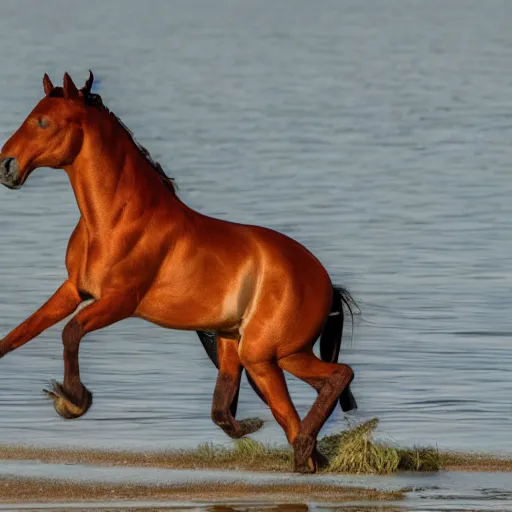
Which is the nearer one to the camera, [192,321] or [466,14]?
[192,321]

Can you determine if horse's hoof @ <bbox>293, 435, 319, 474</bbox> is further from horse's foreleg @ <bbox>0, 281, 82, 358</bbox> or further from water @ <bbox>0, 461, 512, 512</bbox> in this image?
horse's foreleg @ <bbox>0, 281, 82, 358</bbox>

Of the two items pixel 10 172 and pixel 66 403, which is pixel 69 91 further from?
pixel 66 403

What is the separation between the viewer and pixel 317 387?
10570 mm

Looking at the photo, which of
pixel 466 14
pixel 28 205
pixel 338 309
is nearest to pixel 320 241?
pixel 28 205

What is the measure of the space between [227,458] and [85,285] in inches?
50.4

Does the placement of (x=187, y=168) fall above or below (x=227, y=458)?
below

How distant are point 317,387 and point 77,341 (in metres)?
1.41

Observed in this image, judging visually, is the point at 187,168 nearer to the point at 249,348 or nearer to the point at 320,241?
the point at 320,241

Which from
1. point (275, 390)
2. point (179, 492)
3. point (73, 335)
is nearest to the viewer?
point (179, 492)

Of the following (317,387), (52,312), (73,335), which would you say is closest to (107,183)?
(52,312)

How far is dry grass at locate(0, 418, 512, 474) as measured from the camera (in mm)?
10352

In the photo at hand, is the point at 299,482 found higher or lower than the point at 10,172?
lower

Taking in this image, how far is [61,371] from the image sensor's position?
13.4 m

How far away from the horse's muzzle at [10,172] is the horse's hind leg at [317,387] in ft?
5.43
